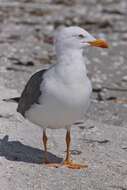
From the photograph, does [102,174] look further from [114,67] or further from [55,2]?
[55,2]

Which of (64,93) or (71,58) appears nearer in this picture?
(64,93)

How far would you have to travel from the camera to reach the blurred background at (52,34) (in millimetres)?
13094

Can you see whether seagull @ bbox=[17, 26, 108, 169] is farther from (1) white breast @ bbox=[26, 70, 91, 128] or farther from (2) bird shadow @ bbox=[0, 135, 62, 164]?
(2) bird shadow @ bbox=[0, 135, 62, 164]

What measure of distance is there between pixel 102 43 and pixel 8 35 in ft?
31.7

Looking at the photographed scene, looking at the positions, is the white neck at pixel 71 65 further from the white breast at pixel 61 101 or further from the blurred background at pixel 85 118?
the blurred background at pixel 85 118

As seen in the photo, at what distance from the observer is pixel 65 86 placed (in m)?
7.71

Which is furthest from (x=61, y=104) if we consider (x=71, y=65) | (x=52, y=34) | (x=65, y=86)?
(x=52, y=34)

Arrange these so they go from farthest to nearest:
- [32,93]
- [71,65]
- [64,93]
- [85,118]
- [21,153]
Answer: [85,118]
[21,153]
[32,93]
[71,65]
[64,93]

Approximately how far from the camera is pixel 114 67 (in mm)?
14898

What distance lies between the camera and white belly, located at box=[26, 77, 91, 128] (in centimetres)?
769

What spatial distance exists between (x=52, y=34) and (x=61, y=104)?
Answer: 10.3m

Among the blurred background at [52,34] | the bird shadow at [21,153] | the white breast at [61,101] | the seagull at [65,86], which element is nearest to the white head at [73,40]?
the seagull at [65,86]

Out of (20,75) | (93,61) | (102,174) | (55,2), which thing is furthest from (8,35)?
(102,174)

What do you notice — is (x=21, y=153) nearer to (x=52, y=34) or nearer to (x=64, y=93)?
(x=64, y=93)
